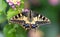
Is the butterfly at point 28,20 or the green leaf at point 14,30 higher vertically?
the butterfly at point 28,20

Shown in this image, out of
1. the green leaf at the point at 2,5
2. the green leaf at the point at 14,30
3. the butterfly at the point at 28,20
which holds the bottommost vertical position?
the green leaf at the point at 14,30

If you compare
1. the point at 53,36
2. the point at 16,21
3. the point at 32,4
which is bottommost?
the point at 53,36

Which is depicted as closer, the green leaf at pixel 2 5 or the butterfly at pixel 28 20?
the butterfly at pixel 28 20

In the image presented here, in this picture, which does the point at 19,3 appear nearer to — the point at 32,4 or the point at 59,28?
the point at 32,4

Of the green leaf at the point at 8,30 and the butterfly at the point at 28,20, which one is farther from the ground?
the butterfly at the point at 28,20

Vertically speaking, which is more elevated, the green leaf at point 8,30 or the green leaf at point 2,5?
the green leaf at point 2,5

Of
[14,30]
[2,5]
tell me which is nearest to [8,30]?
[14,30]

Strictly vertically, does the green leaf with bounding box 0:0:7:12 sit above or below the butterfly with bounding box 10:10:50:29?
above

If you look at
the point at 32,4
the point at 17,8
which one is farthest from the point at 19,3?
the point at 32,4
